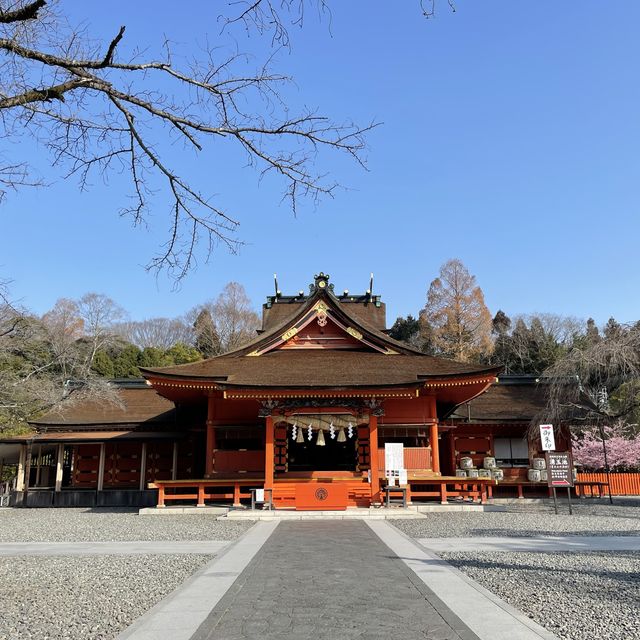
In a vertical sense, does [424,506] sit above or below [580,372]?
below

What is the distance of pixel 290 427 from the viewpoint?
19.6m

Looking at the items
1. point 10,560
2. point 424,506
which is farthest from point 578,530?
point 10,560

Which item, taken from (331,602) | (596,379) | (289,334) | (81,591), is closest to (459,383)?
(596,379)

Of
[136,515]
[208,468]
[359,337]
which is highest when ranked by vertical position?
[359,337]

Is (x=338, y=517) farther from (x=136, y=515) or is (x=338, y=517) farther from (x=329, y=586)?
(x=329, y=586)

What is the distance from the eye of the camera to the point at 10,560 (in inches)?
355

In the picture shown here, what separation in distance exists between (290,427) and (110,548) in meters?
9.72

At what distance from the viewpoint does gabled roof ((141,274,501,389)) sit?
17.6 meters

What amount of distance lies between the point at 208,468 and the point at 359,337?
764 cm

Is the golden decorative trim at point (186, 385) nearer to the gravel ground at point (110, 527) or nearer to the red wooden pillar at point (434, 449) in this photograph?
the gravel ground at point (110, 527)

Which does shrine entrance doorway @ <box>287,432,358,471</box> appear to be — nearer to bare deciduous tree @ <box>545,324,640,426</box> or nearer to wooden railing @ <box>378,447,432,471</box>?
wooden railing @ <box>378,447,432,471</box>

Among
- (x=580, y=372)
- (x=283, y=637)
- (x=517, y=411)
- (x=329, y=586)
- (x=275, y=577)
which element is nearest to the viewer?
(x=283, y=637)

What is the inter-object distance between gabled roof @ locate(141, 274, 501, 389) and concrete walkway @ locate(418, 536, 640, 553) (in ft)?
22.0

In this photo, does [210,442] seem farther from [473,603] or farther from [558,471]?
[473,603]
